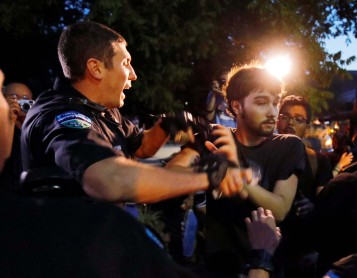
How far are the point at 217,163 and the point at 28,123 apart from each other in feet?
2.66

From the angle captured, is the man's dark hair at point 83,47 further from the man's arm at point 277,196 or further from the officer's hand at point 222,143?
the man's arm at point 277,196

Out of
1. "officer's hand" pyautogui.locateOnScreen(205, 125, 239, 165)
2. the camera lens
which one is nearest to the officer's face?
"officer's hand" pyautogui.locateOnScreen(205, 125, 239, 165)

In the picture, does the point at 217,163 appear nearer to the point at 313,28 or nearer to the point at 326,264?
the point at 326,264

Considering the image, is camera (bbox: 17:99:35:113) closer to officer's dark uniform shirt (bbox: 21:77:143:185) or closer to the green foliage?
officer's dark uniform shirt (bbox: 21:77:143:185)

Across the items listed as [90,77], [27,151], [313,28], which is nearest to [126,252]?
[27,151]

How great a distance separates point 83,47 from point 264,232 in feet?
3.85

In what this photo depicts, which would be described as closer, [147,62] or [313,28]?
[147,62]

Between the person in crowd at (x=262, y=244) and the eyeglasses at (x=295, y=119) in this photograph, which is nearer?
the person in crowd at (x=262, y=244)

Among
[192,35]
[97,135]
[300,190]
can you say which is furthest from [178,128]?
[192,35]

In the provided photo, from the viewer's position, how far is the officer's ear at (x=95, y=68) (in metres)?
2.12

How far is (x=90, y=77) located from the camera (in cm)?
213

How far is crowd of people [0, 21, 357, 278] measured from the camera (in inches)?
32.4

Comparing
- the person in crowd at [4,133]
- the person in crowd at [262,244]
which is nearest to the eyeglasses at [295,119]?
the person in crowd at [262,244]

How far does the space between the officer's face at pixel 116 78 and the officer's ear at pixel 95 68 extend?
0.03m
